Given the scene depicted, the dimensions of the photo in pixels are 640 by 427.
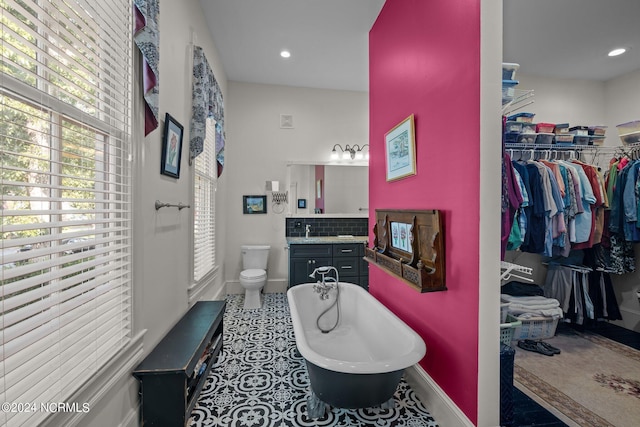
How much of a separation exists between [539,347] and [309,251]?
254cm

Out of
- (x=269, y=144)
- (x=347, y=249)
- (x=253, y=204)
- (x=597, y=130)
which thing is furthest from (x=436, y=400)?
(x=269, y=144)

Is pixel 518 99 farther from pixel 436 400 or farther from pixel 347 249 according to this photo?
pixel 347 249

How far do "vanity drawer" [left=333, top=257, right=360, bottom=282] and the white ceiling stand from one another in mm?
2555

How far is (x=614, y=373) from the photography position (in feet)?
7.12

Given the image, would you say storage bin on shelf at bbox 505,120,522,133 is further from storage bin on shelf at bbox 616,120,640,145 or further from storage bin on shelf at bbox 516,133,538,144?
storage bin on shelf at bbox 616,120,640,145

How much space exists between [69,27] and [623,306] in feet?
16.8

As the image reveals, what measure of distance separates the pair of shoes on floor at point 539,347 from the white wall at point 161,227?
304cm

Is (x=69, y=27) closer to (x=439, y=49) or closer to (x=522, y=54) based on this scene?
(x=439, y=49)

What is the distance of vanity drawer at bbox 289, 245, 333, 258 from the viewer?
12.0 feet

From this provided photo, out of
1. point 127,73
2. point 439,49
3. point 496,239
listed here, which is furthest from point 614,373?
point 127,73

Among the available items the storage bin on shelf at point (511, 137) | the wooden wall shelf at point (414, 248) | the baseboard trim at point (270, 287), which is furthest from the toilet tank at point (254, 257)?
the storage bin on shelf at point (511, 137)

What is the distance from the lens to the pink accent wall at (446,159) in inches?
57.1

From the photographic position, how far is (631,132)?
106 inches

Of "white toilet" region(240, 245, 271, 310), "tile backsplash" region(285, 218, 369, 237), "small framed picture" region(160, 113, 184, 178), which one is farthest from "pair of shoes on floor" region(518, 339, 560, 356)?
"small framed picture" region(160, 113, 184, 178)
